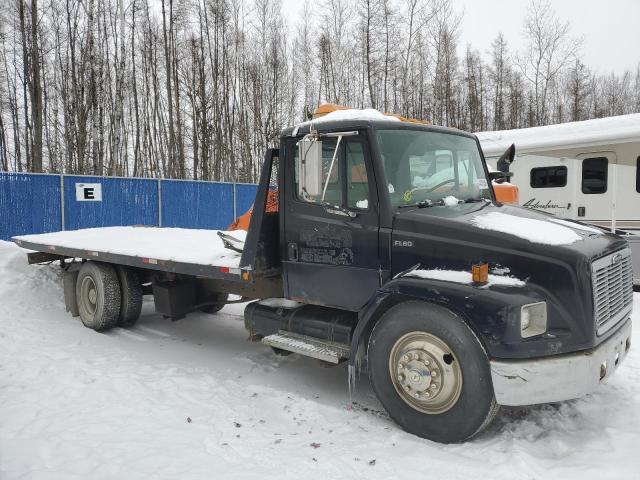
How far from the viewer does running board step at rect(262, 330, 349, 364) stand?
432cm

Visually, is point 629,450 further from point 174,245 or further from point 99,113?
point 99,113

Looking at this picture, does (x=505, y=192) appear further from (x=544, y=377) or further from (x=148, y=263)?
(x=148, y=263)

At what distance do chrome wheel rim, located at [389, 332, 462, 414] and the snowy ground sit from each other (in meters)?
0.31

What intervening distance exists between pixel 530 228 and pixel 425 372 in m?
1.35

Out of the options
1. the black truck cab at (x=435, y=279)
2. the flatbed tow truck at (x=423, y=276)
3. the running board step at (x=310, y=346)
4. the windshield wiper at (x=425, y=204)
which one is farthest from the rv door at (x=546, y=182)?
the running board step at (x=310, y=346)

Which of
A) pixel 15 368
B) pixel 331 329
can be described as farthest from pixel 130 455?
pixel 15 368

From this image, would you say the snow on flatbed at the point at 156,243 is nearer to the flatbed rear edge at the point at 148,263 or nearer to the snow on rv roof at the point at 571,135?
the flatbed rear edge at the point at 148,263

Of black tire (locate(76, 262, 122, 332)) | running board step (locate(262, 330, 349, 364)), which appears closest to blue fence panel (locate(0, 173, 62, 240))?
black tire (locate(76, 262, 122, 332))

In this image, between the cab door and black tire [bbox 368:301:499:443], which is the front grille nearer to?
black tire [bbox 368:301:499:443]

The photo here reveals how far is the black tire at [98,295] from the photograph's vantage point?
6.71m

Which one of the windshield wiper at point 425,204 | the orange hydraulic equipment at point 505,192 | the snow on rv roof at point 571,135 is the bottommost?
the windshield wiper at point 425,204

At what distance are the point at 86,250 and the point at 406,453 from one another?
5053mm

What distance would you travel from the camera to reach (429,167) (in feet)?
14.5

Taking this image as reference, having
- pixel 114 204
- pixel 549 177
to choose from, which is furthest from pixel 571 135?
pixel 114 204
